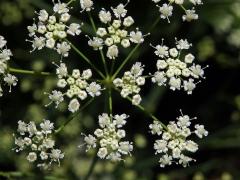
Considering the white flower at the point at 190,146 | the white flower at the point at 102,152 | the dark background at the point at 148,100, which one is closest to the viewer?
the white flower at the point at 102,152

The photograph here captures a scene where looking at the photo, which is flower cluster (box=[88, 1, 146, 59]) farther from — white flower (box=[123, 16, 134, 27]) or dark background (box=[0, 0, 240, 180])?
dark background (box=[0, 0, 240, 180])

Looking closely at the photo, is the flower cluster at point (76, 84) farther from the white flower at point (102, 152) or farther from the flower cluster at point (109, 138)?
the white flower at point (102, 152)

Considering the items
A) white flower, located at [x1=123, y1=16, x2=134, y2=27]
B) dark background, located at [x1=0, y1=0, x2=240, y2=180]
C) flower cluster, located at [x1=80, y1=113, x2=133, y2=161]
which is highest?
dark background, located at [x1=0, y1=0, x2=240, y2=180]

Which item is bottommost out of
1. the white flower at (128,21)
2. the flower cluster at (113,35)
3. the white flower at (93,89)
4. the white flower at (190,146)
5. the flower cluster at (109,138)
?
the flower cluster at (109,138)

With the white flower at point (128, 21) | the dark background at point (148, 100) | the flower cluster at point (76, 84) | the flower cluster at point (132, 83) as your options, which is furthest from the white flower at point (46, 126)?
the dark background at point (148, 100)

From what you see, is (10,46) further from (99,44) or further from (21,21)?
(99,44)

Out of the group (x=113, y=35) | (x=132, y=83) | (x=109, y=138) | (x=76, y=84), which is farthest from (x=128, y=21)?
(x=109, y=138)

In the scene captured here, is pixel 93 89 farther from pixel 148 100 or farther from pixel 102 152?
pixel 148 100

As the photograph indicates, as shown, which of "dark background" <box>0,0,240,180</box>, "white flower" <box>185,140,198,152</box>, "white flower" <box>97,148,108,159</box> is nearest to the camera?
"white flower" <box>97,148,108,159</box>

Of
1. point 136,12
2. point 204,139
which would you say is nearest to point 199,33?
point 136,12

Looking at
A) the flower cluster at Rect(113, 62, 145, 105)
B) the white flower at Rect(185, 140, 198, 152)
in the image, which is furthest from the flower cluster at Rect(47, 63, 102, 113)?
the white flower at Rect(185, 140, 198, 152)

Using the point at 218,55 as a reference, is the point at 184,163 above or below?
below
